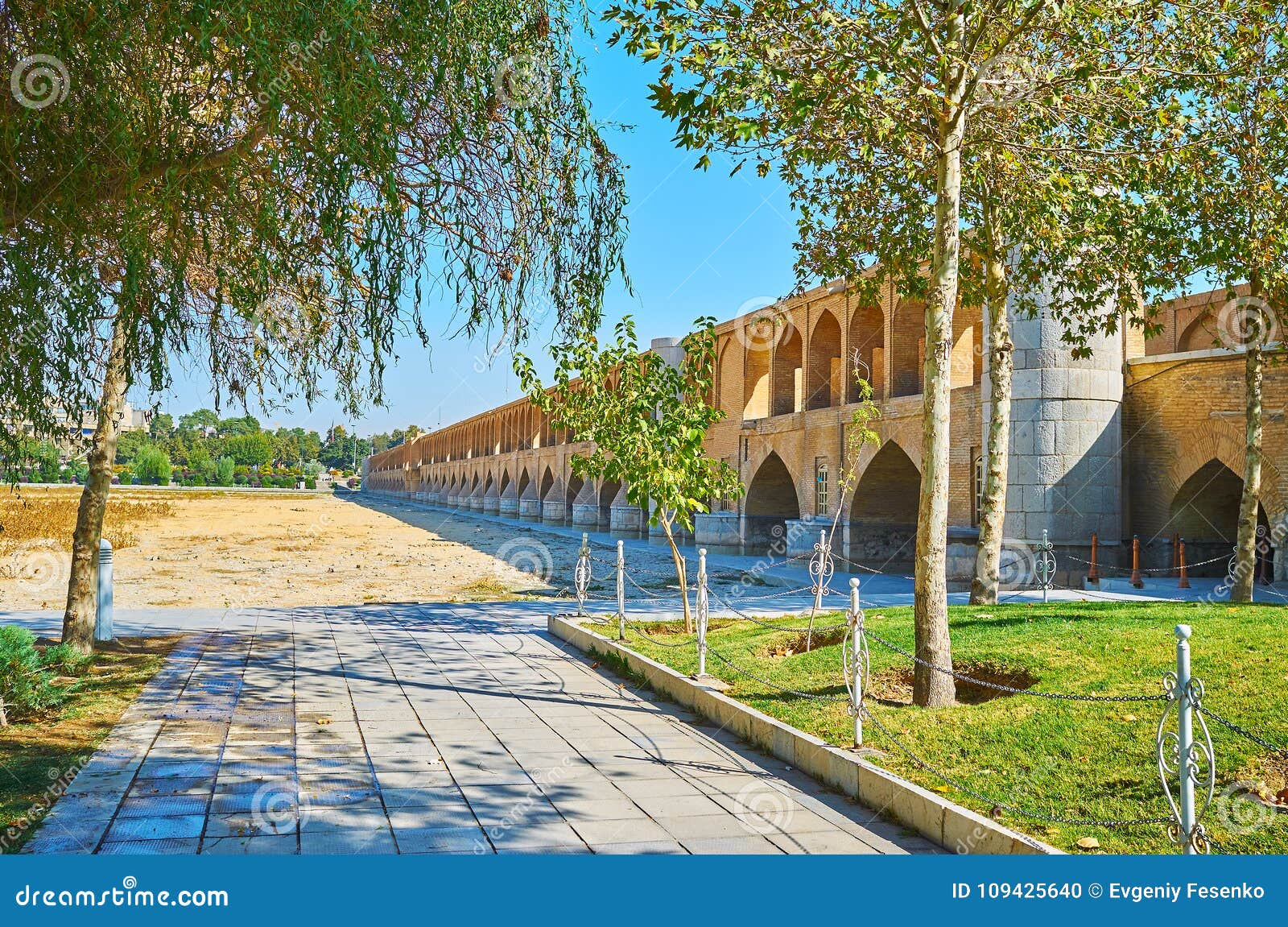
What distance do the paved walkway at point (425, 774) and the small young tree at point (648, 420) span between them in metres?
1.96

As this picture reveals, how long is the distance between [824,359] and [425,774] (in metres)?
19.3

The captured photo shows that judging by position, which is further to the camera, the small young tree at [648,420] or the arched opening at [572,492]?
the arched opening at [572,492]

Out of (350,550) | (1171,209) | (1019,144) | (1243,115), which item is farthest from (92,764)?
(350,550)

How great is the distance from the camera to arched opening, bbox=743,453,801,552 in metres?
25.8

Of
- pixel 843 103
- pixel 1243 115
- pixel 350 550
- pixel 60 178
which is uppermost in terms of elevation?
pixel 1243 115

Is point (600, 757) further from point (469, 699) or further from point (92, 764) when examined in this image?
point (92, 764)

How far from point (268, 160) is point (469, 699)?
4231 millimetres

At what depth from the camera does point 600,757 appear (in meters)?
6.03

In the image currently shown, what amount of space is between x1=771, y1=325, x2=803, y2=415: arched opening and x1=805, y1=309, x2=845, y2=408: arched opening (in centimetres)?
150
